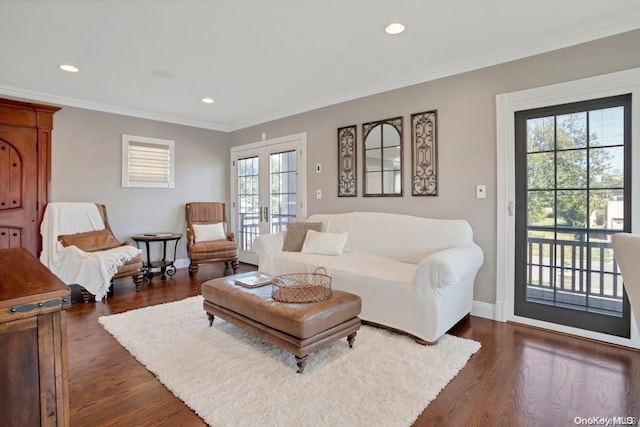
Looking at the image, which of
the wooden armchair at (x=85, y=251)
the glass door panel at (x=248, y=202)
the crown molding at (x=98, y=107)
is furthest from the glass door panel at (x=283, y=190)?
the wooden armchair at (x=85, y=251)

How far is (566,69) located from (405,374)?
2.72m

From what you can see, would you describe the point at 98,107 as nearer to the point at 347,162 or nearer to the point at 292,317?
the point at 347,162

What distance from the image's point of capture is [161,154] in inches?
207

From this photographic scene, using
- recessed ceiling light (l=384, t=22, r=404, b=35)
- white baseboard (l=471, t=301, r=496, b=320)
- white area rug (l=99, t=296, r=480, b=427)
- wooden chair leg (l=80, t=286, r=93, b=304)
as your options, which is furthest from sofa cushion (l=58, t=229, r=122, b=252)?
white baseboard (l=471, t=301, r=496, b=320)

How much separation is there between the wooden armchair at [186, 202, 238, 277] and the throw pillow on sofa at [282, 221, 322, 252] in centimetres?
140

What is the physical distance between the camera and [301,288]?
8.02 ft

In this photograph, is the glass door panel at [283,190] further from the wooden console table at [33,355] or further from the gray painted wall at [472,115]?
the wooden console table at [33,355]

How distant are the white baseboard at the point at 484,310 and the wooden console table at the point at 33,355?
3176 millimetres

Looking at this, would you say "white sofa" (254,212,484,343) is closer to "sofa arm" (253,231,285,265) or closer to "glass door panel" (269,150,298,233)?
"sofa arm" (253,231,285,265)

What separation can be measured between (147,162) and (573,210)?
538 cm

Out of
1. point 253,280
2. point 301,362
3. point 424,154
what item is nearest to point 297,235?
point 253,280

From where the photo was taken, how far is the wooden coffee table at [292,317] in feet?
6.71

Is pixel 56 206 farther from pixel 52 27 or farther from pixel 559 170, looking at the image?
pixel 559 170

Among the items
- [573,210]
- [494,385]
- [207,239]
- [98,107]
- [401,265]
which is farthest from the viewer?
[207,239]
